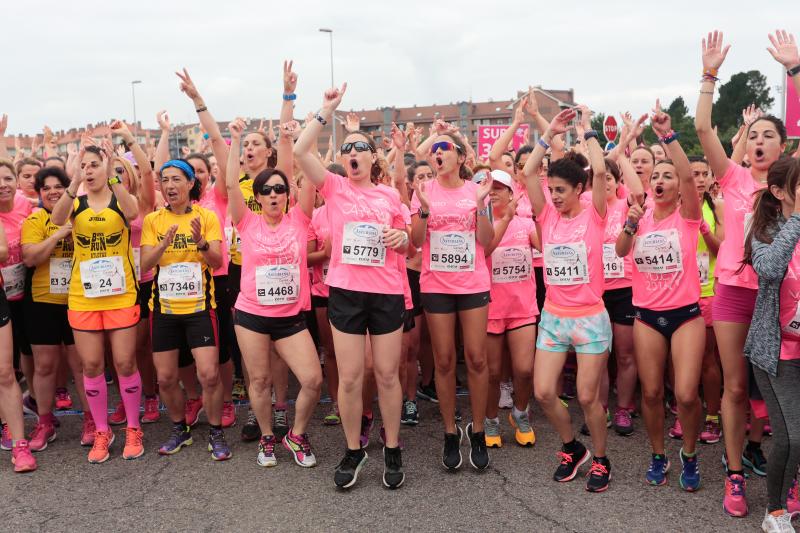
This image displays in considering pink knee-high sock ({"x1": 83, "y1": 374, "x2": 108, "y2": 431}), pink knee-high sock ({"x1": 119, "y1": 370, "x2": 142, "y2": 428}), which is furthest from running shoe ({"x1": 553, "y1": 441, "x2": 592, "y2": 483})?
pink knee-high sock ({"x1": 83, "y1": 374, "x2": 108, "y2": 431})

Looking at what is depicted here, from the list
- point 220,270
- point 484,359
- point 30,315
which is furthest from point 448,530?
point 30,315

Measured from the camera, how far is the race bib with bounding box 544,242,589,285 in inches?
173

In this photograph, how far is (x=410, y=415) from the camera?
5.77m

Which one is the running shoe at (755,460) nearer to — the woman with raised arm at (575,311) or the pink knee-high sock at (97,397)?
the woman with raised arm at (575,311)

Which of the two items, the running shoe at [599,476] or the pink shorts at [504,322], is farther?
the pink shorts at [504,322]

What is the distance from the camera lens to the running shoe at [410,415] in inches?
227

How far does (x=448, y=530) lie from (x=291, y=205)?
2703mm

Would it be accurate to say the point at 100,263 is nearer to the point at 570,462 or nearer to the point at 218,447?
the point at 218,447

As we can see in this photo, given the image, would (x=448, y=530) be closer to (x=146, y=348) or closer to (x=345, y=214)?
(x=345, y=214)

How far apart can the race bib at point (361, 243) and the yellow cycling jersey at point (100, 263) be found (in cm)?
195

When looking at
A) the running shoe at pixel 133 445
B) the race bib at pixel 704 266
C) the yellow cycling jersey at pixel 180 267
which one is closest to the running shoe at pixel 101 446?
the running shoe at pixel 133 445

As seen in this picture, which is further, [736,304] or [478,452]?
[478,452]

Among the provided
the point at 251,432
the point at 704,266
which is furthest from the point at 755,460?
the point at 251,432

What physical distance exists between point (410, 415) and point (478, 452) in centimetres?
116
